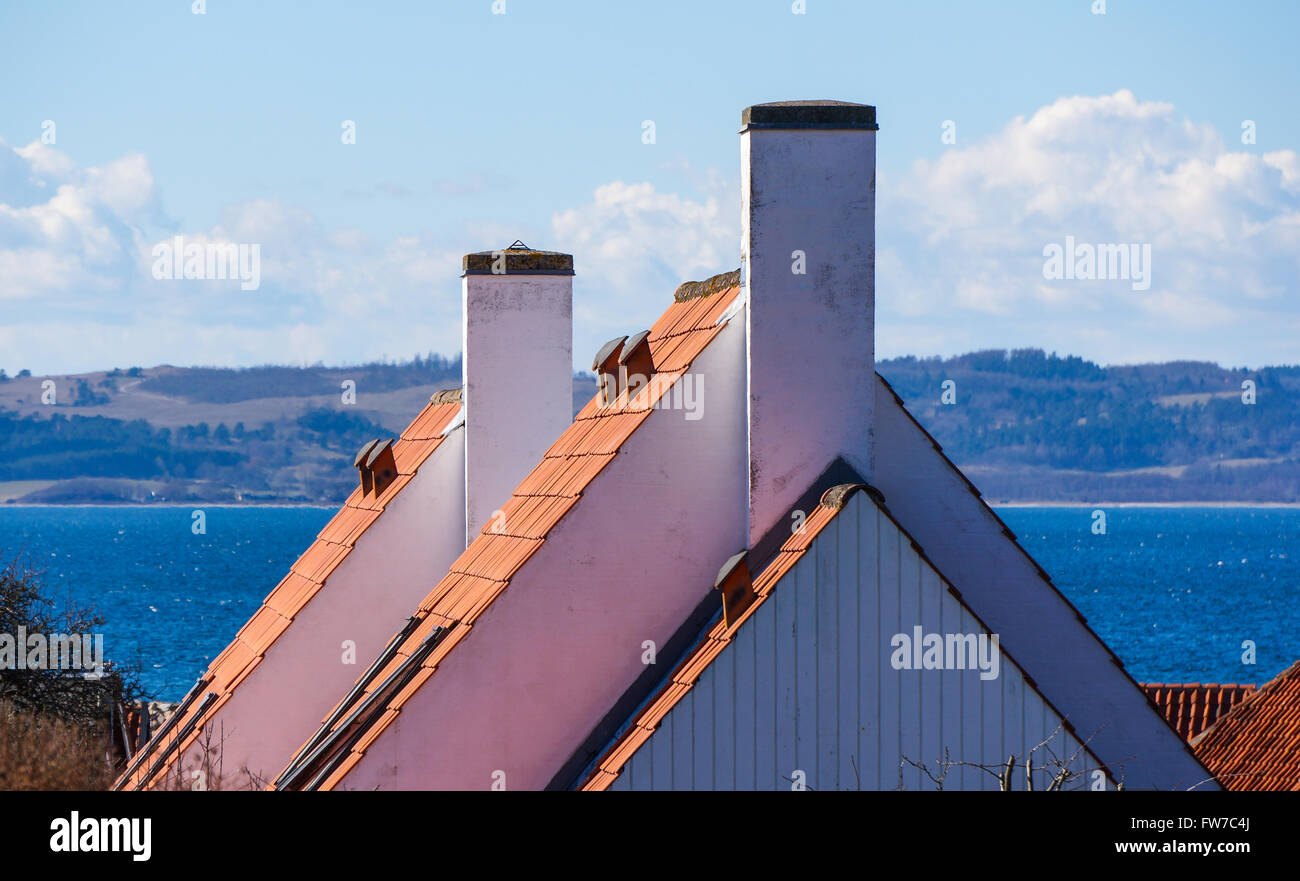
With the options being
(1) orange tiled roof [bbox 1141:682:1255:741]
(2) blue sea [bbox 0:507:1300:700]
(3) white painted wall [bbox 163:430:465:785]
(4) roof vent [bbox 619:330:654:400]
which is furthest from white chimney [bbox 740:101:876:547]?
(2) blue sea [bbox 0:507:1300:700]

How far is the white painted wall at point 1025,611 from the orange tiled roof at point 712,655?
1.22m

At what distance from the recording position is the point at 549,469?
14.0m

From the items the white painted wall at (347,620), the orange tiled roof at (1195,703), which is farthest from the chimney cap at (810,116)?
the orange tiled roof at (1195,703)

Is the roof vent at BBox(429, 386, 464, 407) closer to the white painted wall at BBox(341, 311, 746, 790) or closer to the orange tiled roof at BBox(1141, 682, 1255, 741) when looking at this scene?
the white painted wall at BBox(341, 311, 746, 790)

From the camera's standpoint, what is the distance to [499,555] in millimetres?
13023

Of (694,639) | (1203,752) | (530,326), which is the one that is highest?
(530,326)

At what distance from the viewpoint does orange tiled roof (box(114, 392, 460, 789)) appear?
15.9 meters

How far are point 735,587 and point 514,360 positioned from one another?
5738mm

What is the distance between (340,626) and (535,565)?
486 cm

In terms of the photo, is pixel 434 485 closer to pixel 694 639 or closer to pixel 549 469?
pixel 549 469

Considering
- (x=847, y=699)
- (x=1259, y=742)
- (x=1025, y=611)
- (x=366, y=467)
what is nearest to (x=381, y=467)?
(x=366, y=467)

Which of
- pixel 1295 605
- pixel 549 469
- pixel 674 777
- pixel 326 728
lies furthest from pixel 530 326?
pixel 1295 605

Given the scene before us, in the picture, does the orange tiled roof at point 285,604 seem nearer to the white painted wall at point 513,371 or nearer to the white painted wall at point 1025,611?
the white painted wall at point 513,371
